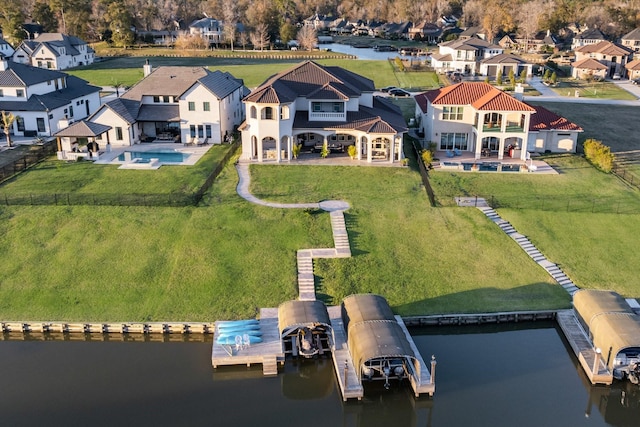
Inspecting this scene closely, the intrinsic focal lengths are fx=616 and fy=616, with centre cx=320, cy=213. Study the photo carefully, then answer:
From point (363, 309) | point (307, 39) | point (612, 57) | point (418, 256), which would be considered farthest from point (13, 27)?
point (363, 309)

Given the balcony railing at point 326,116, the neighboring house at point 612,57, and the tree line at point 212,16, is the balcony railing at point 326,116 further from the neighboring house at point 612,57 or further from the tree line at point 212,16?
the tree line at point 212,16

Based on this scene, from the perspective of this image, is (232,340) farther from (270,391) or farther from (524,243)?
(524,243)

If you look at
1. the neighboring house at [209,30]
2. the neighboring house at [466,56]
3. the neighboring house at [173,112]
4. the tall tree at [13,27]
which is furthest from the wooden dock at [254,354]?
the neighboring house at [209,30]

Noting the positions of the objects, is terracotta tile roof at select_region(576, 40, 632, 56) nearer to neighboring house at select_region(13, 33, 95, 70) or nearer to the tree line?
the tree line

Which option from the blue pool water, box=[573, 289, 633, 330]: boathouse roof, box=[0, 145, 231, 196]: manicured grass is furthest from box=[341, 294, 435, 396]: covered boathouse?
the blue pool water

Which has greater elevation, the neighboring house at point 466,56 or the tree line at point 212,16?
the tree line at point 212,16
